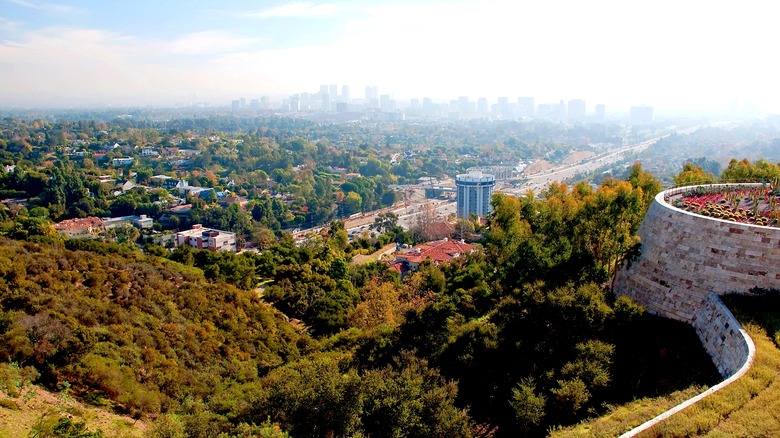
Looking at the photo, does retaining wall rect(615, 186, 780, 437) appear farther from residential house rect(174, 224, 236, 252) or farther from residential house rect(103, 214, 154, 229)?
residential house rect(103, 214, 154, 229)

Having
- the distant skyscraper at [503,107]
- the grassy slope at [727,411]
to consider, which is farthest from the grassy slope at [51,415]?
the distant skyscraper at [503,107]

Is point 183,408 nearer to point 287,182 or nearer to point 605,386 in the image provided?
point 605,386

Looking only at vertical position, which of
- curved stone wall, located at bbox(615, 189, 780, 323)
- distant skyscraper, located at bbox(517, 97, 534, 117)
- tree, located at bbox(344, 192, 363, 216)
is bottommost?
tree, located at bbox(344, 192, 363, 216)

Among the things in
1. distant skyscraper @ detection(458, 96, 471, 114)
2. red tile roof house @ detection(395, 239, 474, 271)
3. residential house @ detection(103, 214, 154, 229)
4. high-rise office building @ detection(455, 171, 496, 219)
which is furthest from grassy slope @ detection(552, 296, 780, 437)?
distant skyscraper @ detection(458, 96, 471, 114)

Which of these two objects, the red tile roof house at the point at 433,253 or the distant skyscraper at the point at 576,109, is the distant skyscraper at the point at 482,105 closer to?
the distant skyscraper at the point at 576,109

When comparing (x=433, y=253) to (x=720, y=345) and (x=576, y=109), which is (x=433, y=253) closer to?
(x=720, y=345)

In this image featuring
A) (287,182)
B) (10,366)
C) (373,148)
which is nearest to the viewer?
(10,366)

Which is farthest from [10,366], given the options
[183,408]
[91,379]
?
[183,408]
